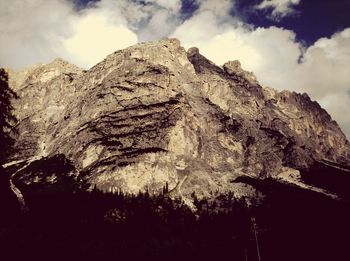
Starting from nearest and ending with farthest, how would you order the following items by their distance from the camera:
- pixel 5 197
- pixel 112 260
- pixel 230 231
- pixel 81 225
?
pixel 5 197, pixel 112 260, pixel 81 225, pixel 230 231

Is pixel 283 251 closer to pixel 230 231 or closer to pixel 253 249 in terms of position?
pixel 253 249

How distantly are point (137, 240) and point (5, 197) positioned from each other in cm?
14758

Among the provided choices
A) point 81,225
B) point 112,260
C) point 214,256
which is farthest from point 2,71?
point 81,225

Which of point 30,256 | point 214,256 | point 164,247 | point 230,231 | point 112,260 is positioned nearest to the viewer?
point 30,256

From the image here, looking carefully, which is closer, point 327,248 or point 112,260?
point 112,260

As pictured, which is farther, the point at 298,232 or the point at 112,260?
the point at 298,232

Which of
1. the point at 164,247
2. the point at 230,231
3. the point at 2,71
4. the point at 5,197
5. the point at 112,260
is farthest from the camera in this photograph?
the point at 230,231

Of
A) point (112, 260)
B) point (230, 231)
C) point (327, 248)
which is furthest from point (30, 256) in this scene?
point (230, 231)

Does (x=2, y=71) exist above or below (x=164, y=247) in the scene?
above

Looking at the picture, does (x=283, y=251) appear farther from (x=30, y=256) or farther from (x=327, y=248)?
(x=30, y=256)

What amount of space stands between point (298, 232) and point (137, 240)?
7157cm

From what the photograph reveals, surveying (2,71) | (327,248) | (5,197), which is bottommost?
(327,248)

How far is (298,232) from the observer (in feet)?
633

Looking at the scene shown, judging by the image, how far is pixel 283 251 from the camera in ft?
494
